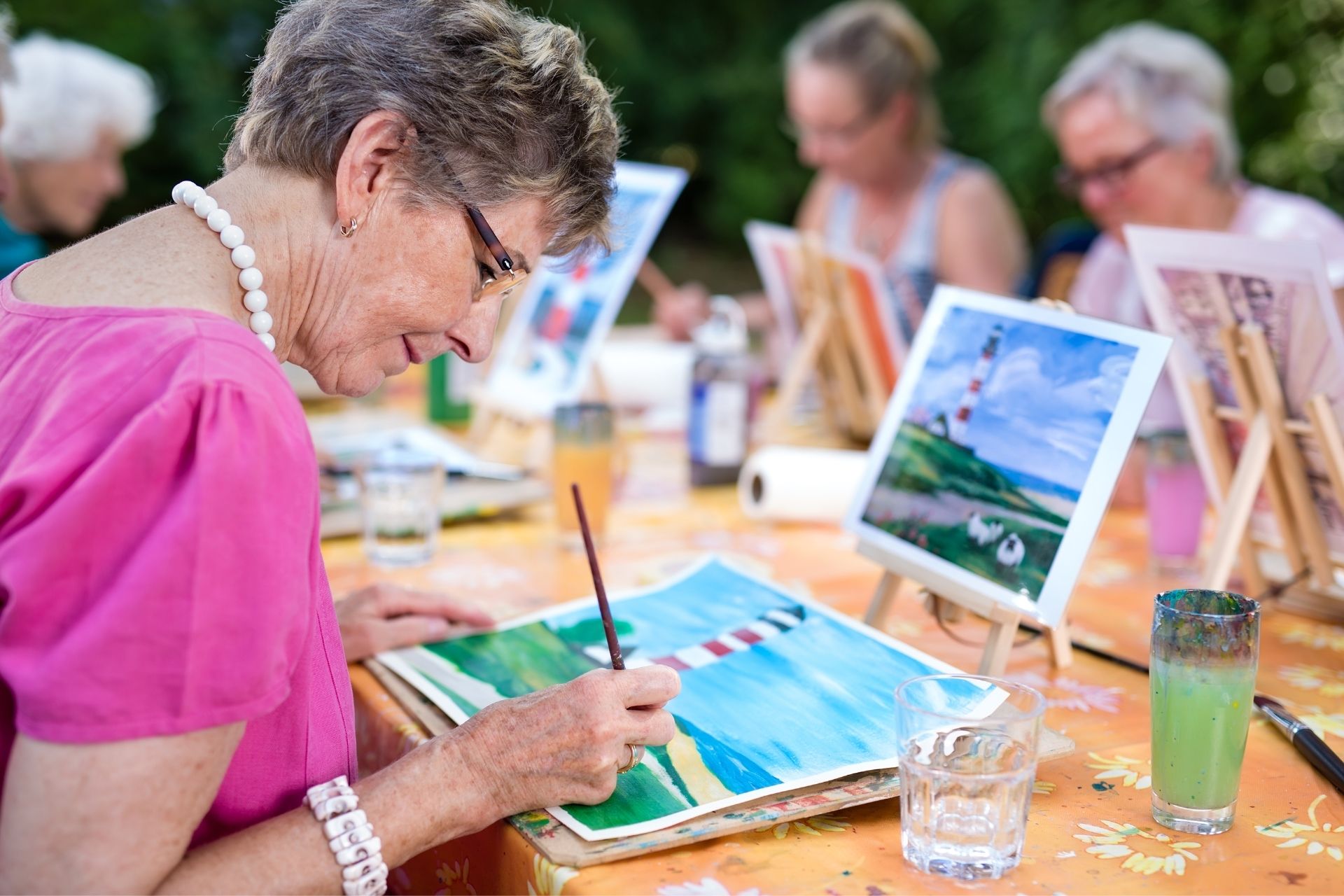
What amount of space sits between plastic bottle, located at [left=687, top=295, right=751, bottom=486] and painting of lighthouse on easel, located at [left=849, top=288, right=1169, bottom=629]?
2.16 feet

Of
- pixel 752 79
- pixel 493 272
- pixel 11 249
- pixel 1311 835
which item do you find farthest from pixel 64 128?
pixel 752 79

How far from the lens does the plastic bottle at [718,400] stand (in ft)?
7.42

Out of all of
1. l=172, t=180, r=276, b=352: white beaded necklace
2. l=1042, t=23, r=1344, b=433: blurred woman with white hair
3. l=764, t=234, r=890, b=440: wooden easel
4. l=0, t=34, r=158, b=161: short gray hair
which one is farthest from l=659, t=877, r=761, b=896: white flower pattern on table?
l=0, t=34, r=158, b=161: short gray hair

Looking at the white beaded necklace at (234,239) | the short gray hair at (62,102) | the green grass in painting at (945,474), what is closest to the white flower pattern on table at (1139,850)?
the green grass in painting at (945,474)

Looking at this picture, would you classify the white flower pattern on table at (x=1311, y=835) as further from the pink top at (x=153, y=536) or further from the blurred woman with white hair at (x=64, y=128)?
the blurred woman with white hair at (x=64, y=128)

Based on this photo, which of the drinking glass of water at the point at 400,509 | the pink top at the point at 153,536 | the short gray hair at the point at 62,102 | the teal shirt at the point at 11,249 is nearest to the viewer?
the pink top at the point at 153,536

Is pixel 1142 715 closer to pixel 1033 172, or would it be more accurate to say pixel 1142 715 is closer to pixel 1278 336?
pixel 1278 336

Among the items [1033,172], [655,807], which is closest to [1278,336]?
[655,807]

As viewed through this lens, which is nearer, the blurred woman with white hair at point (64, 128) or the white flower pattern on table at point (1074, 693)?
the white flower pattern on table at point (1074, 693)

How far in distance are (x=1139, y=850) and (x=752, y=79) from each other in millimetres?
7622

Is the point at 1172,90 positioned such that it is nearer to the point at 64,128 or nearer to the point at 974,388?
the point at 974,388

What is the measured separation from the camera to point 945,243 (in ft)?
10.8

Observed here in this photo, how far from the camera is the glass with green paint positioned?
3.42ft

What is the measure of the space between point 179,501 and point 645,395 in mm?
2008
